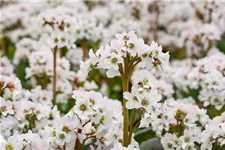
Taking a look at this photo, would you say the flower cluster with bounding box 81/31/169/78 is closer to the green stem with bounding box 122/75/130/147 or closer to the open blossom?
the green stem with bounding box 122/75/130/147

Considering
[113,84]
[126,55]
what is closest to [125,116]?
[126,55]

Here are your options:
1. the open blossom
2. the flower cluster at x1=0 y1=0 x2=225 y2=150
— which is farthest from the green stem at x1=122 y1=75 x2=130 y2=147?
the open blossom

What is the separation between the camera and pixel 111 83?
429 centimetres

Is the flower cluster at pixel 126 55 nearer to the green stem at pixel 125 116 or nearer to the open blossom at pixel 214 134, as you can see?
the green stem at pixel 125 116

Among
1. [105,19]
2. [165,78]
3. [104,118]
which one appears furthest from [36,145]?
[105,19]

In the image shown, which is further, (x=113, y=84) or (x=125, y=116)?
(x=113, y=84)

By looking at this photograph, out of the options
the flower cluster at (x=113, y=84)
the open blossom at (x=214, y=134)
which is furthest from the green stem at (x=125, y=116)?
the open blossom at (x=214, y=134)

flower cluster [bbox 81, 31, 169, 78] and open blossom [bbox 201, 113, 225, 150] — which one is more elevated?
flower cluster [bbox 81, 31, 169, 78]

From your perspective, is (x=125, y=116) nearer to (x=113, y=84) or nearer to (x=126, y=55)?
(x=126, y=55)

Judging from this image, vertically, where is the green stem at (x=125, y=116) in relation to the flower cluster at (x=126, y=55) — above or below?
below

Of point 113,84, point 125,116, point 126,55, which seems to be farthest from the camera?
point 113,84

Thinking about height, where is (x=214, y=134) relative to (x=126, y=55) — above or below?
below

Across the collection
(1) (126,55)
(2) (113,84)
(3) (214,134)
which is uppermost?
(1) (126,55)

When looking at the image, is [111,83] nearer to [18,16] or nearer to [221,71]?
[18,16]
